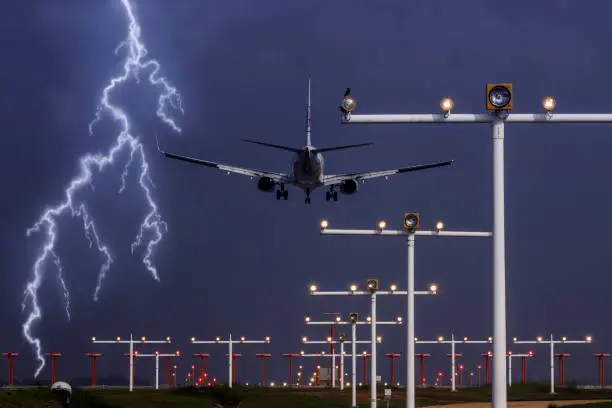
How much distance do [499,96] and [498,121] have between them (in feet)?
1.91

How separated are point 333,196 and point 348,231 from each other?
3973cm

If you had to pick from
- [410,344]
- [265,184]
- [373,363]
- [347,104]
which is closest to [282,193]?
[265,184]

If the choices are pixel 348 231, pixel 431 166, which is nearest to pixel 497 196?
pixel 348 231

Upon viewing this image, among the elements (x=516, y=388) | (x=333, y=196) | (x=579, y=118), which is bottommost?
(x=516, y=388)

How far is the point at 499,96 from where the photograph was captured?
27.8 m

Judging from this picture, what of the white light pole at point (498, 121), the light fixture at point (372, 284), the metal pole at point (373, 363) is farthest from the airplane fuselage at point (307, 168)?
the white light pole at point (498, 121)

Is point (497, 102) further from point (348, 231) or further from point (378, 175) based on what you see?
point (378, 175)

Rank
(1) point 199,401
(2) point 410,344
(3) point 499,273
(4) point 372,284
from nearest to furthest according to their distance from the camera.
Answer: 1. (3) point 499,273
2. (2) point 410,344
3. (4) point 372,284
4. (1) point 199,401

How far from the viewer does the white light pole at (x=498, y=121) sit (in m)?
27.2

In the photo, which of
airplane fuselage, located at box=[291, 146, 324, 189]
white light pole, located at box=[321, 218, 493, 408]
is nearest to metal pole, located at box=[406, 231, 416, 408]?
white light pole, located at box=[321, 218, 493, 408]

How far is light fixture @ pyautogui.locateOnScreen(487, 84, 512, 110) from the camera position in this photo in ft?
90.5

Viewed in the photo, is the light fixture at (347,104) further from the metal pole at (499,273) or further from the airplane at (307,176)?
the airplane at (307,176)

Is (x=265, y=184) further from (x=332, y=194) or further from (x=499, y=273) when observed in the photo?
(x=499, y=273)

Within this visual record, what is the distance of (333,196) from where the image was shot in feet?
302
